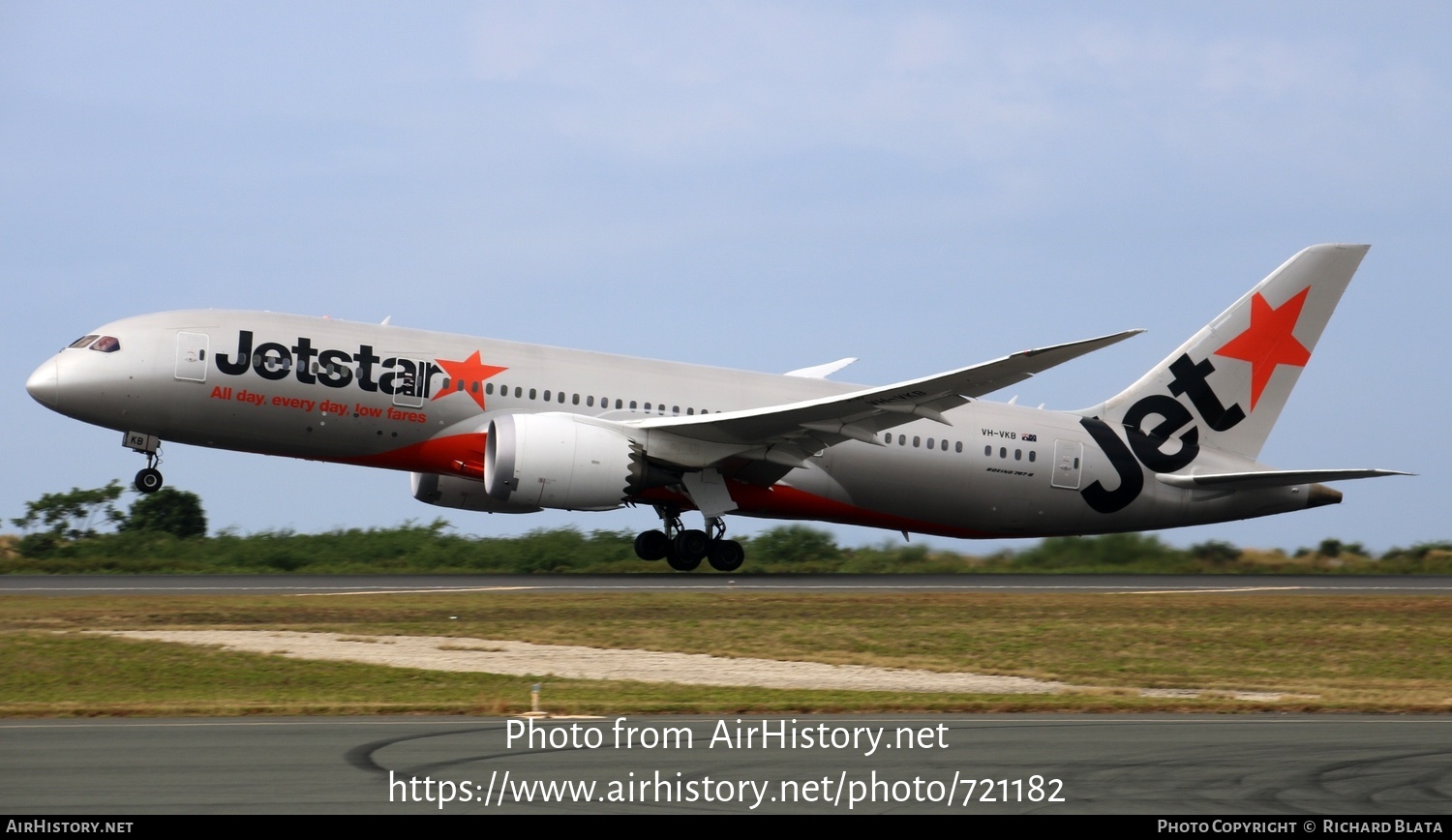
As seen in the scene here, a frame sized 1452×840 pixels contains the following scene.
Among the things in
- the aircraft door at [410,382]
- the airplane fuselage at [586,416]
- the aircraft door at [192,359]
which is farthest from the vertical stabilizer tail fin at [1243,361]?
the aircraft door at [192,359]

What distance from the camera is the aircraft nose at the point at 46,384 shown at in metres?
27.0

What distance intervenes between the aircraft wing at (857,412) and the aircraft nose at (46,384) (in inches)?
406

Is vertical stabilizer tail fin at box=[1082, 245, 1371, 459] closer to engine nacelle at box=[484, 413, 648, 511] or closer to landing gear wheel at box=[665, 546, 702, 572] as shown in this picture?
landing gear wheel at box=[665, 546, 702, 572]

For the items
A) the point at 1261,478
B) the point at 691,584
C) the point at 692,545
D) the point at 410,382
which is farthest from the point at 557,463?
the point at 1261,478

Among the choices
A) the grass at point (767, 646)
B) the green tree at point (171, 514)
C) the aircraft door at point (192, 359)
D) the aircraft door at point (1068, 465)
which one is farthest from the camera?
the green tree at point (171, 514)

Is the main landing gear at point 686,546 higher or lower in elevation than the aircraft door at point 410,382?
lower

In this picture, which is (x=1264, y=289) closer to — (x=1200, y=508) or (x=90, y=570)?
(x=1200, y=508)

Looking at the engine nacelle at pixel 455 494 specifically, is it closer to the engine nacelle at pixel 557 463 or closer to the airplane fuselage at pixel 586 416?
the airplane fuselage at pixel 586 416

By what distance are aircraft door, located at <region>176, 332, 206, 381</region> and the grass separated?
5.53 meters

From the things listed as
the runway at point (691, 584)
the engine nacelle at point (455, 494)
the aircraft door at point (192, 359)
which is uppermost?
the aircraft door at point (192, 359)

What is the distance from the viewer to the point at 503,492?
25812 millimetres

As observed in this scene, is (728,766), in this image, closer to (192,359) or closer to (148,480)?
(192,359)
